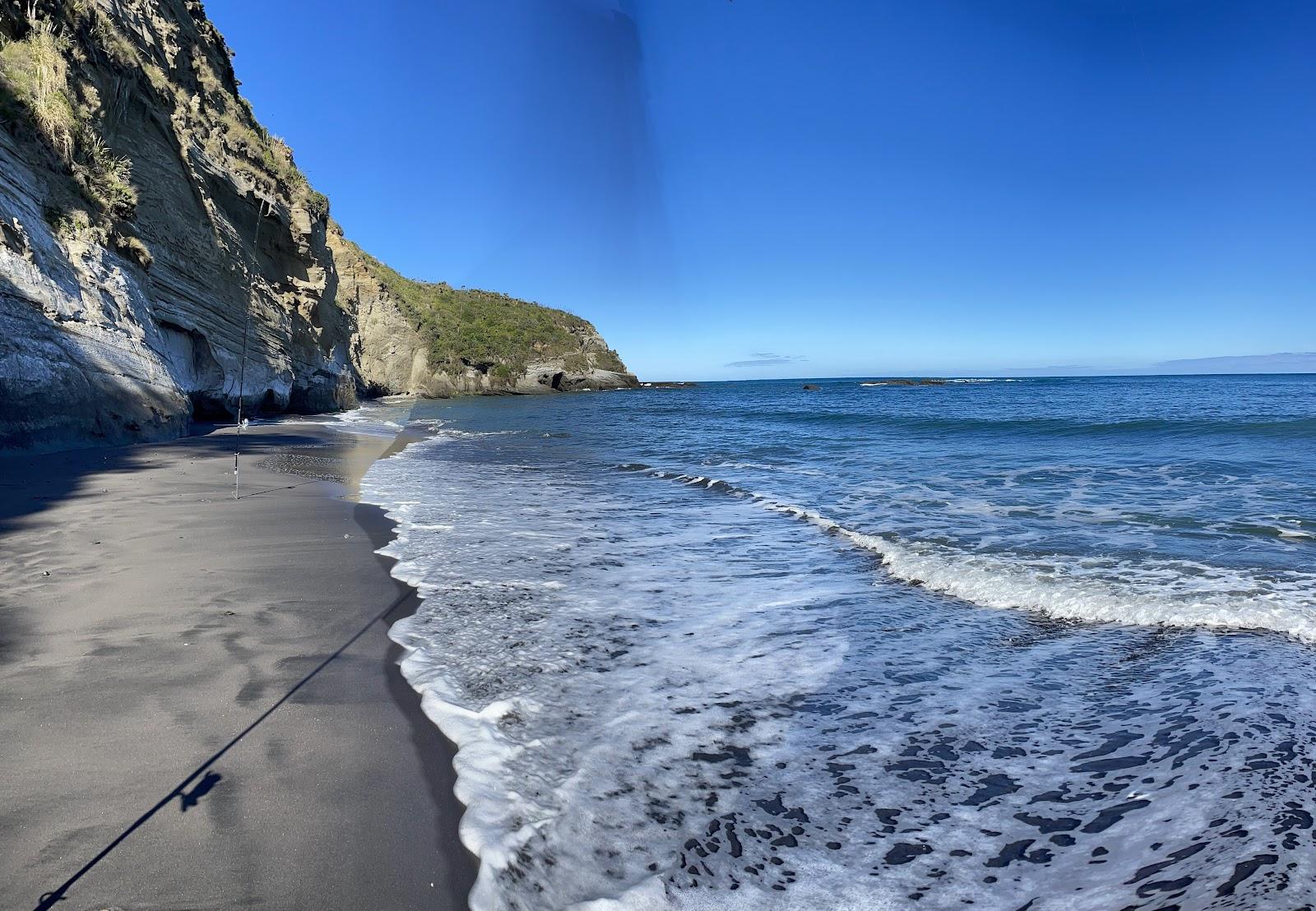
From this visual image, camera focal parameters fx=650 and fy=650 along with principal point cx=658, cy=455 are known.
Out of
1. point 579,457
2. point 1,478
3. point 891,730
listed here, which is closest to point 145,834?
point 891,730

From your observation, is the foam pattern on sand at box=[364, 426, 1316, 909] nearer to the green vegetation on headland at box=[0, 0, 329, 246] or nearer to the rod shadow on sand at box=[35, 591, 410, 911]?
the rod shadow on sand at box=[35, 591, 410, 911]

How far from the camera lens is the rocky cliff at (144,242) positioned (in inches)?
376

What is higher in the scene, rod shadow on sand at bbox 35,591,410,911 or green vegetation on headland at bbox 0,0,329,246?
green vegetation on headland at bbox 0,0,329,246

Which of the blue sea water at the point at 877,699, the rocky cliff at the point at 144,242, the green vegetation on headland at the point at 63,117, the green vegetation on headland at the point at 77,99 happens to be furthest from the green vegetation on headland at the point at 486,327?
the blue sea water at the point at 877,699

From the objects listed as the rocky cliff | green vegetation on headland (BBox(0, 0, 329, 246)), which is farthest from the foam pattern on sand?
green vegetation on headland (BBox(0, 0, 329, 246))

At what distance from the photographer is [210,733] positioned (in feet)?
8.70

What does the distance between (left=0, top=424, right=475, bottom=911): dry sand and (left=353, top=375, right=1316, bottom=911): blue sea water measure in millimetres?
274

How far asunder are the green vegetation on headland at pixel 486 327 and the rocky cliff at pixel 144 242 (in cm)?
2420

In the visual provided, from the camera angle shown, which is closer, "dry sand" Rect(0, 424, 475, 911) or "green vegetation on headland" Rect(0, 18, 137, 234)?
"dry sand" Rect(0, 424, 475, 911)

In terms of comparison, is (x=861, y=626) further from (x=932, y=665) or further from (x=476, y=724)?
(x=476, y=724)

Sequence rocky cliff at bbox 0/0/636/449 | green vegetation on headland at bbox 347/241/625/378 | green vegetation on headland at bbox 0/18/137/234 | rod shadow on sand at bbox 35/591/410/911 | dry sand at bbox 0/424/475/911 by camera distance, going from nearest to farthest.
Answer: rod shadow on sand at bbox 35/591/410/911 < dry sand at bbox 0/424/475/911 < rocky cliff at bbox 0/0/636/449 < green vegetation on headland at bbox 0/18/137/234 < green vegetation on headland at bbox 347/241/625/378

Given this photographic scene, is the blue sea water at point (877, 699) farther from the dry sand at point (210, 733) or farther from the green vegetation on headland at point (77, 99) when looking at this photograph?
the green vegetation on headland at point (77, 99)

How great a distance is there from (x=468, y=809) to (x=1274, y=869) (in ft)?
8.92

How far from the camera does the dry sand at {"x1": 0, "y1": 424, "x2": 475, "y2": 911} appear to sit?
195 cm
